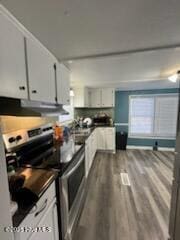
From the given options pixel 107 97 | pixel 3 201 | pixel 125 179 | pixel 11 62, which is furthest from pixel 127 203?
pixel 107 97

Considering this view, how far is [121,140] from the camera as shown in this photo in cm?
507

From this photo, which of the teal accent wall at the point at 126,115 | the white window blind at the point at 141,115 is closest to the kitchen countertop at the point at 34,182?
the teal accent wall at the point at 126,115


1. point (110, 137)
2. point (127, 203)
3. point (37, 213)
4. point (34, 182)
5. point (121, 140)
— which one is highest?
point (34, 182)

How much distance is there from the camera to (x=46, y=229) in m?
1.04

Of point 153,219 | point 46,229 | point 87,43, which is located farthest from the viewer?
point 153,219

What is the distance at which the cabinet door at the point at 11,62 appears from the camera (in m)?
0.90

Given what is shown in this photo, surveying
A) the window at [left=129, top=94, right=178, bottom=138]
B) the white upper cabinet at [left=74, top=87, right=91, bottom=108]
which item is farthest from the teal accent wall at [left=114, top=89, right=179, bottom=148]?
→ the white upper cabinet at [left=74, top=87, right=91, bottom=108]

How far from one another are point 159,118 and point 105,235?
4455 millimetres

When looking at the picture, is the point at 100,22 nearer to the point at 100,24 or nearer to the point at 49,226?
the point at 100,24

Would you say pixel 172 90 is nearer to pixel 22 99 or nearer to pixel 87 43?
pixel 87 43

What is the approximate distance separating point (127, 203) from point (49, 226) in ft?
4.99

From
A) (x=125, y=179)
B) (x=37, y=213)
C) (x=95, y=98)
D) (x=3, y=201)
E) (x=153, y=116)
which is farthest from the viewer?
(x=153, y=116)

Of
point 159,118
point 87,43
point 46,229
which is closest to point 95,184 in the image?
point 46,229

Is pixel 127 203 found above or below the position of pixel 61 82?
below
